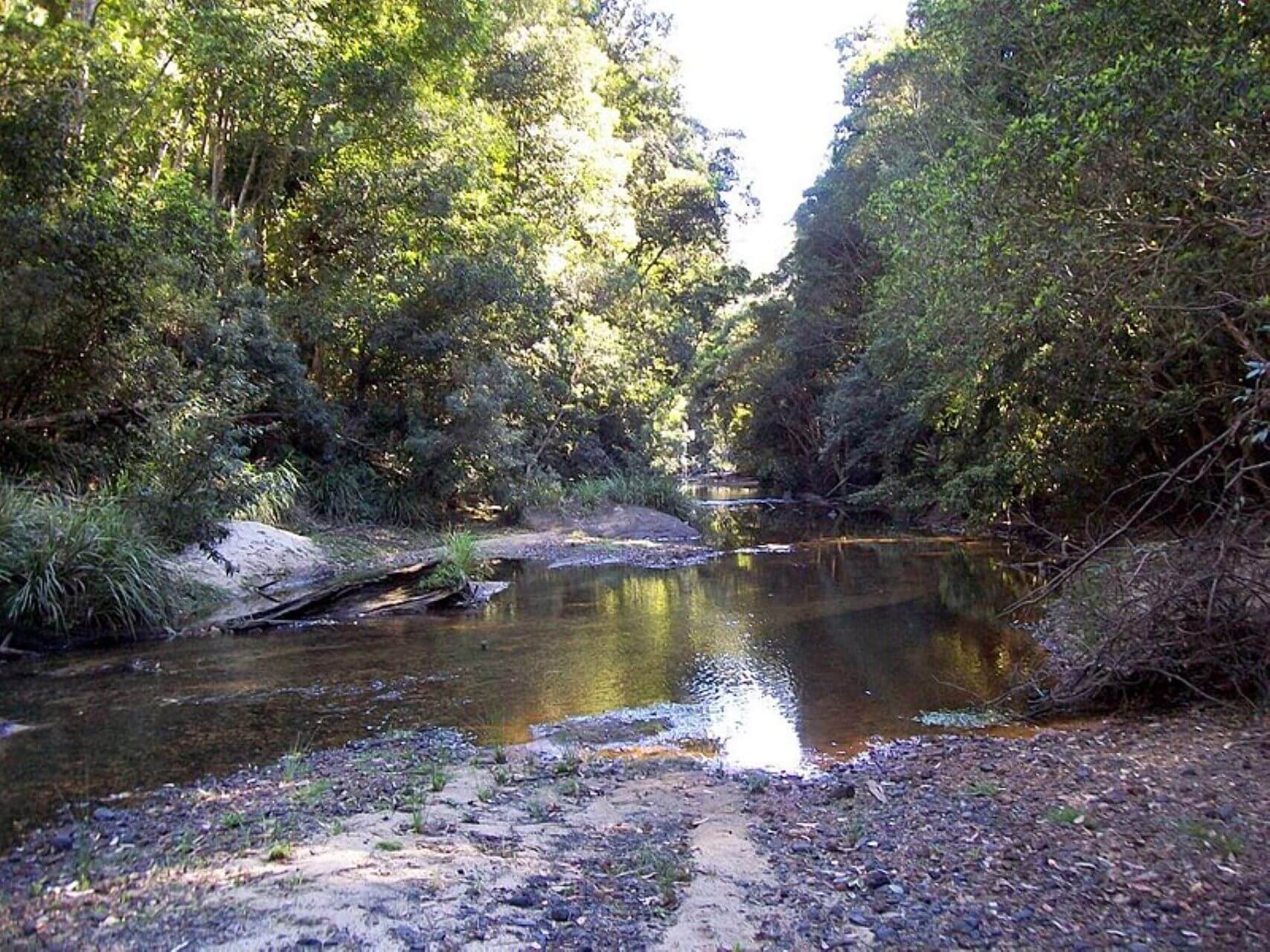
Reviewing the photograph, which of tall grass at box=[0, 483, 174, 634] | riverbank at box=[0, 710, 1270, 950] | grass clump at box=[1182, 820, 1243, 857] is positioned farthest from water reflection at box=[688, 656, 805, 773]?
tall grass at box=[0, 483, 174, 634]

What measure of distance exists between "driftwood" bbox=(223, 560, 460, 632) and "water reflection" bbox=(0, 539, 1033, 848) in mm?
629

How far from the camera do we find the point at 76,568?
12445mm

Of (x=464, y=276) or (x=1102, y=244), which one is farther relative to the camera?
(x=464, y=276)

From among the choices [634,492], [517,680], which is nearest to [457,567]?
[517,680]

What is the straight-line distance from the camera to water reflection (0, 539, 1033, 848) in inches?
344

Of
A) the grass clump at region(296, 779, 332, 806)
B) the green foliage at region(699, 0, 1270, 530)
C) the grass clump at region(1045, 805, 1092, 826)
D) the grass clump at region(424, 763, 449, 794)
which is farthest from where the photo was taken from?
the green foliage at region(699, 0, 1270, 530)

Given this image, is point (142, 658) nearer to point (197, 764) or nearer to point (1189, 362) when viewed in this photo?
point (197, 764)

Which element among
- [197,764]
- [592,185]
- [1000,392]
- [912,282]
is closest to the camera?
[197,764]

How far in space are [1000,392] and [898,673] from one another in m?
5.76

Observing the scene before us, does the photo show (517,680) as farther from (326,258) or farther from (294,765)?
(326,258)

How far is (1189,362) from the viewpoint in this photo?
11719mm

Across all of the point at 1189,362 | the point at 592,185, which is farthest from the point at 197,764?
the point at 592,185

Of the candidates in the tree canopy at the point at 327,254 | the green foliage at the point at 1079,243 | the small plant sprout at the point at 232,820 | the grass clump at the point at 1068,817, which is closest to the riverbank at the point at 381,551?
the tree canopy at the point at 327,254

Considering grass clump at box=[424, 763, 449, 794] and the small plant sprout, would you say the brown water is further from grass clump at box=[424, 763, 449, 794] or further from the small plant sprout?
the small plant sprout
